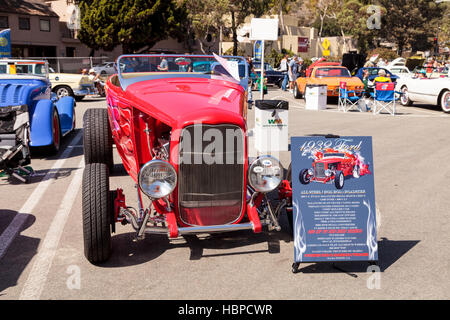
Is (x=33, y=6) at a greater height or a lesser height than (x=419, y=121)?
greater

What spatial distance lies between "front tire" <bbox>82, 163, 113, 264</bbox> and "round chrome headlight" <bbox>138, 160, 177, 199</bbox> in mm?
420

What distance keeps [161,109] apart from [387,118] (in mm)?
11683

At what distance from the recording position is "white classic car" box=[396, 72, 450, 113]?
15992 millimetres

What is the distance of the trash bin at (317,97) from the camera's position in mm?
16672

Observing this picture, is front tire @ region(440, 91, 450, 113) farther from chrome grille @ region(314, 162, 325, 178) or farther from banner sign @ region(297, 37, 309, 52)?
banner sign @ region(297, 37, 309, 52)

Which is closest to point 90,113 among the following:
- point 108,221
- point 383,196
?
point 108,221

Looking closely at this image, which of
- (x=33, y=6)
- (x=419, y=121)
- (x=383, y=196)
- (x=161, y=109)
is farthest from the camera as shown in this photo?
(x=33, y=6)

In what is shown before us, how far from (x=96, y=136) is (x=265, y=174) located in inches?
130

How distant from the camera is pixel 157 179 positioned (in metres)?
4.02

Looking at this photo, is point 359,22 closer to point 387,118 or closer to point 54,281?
point 387,118

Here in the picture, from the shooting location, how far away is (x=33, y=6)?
37.6 metres

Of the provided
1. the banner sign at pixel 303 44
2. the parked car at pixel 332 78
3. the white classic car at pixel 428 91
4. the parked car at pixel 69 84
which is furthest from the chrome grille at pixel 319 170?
the banner sign at pixel 303 44

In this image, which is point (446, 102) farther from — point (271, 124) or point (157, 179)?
point (157, 179)
